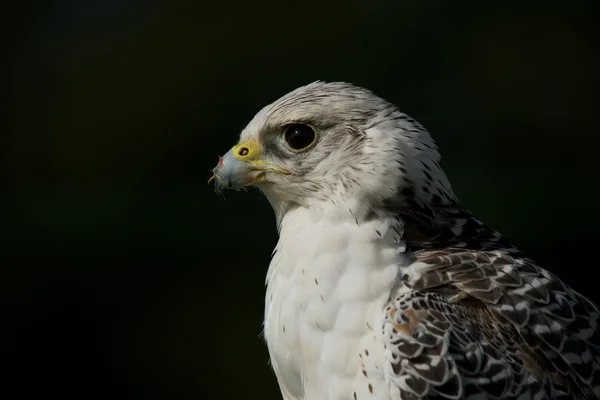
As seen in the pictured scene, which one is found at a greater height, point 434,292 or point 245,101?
point 434,292

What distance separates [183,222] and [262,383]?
115 cm

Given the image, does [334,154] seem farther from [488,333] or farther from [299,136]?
[488,333]

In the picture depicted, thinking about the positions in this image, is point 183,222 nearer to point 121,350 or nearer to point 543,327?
point 121,350

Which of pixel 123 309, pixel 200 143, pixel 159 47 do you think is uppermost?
pixel 159 47

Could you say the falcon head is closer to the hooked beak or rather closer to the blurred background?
the hooked beak

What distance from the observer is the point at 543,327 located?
2.15m

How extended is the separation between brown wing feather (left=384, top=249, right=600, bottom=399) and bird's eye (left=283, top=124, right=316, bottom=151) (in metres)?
0.48

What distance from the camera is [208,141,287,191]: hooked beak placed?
256cm

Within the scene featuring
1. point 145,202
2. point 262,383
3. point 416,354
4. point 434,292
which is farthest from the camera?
point 145,202

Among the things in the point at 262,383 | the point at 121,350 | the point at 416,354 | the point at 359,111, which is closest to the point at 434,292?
the point at 416,354

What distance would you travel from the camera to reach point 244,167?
2570mm

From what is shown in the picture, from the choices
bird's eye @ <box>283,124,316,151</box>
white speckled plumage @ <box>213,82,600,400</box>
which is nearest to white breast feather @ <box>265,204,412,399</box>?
white speckled plumage @ <box>213,82,600,400</box>

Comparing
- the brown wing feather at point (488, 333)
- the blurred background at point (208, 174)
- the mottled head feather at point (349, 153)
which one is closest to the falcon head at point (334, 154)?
the mottled head feather at point (349, 153)

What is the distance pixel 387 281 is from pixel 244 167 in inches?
23.7
